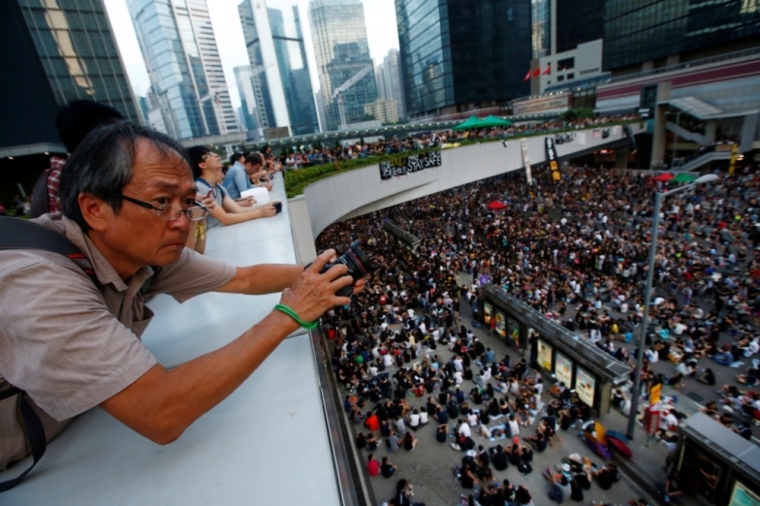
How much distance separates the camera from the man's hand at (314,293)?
1.30 metres

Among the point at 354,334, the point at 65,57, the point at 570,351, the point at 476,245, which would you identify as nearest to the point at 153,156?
the point at 570,351

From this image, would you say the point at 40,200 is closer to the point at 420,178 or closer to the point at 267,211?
the point at 267,211

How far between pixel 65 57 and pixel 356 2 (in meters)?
92.4

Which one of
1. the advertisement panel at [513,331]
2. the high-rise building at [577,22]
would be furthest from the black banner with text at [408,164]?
the high-rise building at [577,22]

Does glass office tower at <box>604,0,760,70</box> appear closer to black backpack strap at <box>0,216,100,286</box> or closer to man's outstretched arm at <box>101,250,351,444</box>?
man's outstretched arm at <box>101,250,351,444</box>

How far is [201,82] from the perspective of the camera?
8312 cm

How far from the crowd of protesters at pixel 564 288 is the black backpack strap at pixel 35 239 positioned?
705 cm

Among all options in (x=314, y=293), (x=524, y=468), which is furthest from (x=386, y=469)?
(x=314, y=293)

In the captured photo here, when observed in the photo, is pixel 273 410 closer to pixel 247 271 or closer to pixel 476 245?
pixel 247 271

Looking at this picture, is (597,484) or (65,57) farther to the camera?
(65,57)

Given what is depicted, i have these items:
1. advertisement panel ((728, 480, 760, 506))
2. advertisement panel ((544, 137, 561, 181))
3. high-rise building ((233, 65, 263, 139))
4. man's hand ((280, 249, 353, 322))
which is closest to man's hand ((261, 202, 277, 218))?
man's hand ((280, 249, 353, 322))

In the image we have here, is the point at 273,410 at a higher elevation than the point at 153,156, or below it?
below

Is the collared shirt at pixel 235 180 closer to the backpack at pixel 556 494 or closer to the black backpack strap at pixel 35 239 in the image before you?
the black backpack strap at pixel 35 239

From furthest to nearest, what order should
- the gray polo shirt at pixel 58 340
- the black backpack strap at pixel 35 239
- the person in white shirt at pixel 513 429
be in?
the person in white shirt at pixel 513 429
the black backpack strap at pixel 35 239
the gray polo shirt at pixel 58 340
